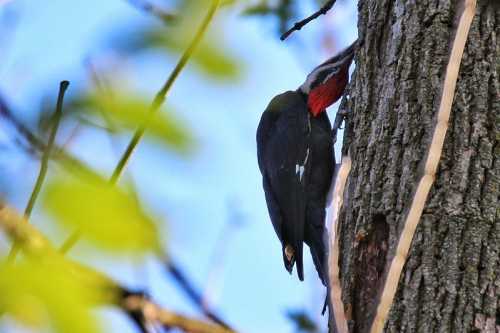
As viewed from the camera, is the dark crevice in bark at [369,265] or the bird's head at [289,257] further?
the bird's head at [289,257]

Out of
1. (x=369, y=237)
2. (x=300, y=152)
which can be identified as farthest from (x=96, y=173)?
(x=300, y=152)

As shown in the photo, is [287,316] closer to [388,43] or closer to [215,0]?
[388,43]

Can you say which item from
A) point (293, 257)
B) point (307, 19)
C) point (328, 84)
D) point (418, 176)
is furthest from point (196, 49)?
point (328, 84)

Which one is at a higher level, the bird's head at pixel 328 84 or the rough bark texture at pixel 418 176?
the bird's head at pixel 328 84

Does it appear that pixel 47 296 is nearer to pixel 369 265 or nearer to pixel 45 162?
pixel 45 162

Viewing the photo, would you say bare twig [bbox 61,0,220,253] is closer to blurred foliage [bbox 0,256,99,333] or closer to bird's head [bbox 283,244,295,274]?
blurred foliage [bbox 0,256,99,333]

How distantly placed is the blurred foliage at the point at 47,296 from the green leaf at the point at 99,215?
64 mm

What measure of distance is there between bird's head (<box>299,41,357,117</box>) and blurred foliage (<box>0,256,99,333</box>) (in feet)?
10.7

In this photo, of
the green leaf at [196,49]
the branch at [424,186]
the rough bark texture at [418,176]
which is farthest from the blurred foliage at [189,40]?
Answer: the rough bark texture at [418,176]

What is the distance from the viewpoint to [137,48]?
871 mm

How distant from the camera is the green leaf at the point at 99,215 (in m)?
0.73

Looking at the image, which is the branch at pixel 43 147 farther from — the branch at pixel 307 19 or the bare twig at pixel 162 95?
the branch at pixel 307 19

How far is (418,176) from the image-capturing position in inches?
76.4

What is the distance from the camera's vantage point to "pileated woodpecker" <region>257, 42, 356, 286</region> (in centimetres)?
357
